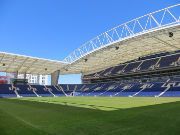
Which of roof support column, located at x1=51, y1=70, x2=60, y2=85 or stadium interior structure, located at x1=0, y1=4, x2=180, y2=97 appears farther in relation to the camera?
roof support column, located at x1=51, y1=70, x2=60, y2=85

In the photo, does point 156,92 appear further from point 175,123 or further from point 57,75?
point 175,123

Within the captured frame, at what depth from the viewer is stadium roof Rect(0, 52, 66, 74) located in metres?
63.3

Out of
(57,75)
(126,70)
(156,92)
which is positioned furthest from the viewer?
(57,75)

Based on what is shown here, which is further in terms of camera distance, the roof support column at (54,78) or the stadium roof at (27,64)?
→ the roof support column at (54,78)

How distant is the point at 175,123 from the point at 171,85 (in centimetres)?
4414

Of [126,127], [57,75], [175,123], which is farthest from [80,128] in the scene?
[57,75]

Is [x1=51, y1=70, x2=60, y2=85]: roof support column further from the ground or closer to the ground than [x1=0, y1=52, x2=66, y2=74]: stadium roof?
closer to the ground

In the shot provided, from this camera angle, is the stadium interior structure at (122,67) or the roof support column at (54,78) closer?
the stadium interior structure at (122,67)

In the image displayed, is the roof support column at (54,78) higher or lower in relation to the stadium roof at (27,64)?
lower

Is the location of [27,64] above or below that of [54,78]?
above

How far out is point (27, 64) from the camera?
70.8 m

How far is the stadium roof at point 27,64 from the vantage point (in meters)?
63.3

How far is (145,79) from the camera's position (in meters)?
67.3

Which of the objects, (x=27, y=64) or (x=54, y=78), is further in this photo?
(x=54, y=78)
